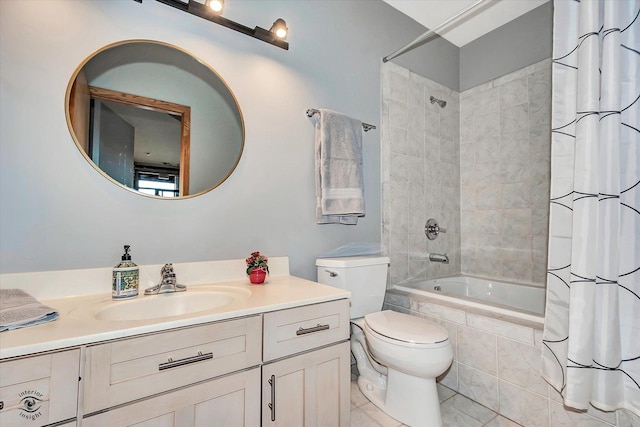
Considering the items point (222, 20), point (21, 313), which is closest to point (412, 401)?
point (21, 313)

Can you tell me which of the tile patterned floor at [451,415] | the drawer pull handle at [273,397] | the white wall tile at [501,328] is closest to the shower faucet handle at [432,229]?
the white wall tile at [501,328]

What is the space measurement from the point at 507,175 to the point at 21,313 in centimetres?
296

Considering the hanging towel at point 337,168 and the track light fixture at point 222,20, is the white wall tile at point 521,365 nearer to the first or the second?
the hanging towel at point 337,168

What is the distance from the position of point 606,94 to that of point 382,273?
1.26m

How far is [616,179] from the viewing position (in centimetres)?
106

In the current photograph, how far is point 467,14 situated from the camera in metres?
2.36

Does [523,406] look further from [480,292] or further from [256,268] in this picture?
[256,268]

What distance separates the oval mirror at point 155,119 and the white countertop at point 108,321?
0.50m

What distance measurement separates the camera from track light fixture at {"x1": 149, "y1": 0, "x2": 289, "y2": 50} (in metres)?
1.39

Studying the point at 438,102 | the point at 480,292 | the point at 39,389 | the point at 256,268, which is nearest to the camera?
the point at 39,389

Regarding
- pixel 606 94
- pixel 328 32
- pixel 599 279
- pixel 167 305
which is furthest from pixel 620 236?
pixel 328 32

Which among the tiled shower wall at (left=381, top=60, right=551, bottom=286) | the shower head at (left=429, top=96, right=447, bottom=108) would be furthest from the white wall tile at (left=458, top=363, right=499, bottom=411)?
the shower head at (left=429, top=96, right=447, bottom=108)

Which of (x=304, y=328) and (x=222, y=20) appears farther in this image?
(x=222, y=20)

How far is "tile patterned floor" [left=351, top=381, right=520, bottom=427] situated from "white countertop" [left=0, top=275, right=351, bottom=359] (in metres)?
0.75
